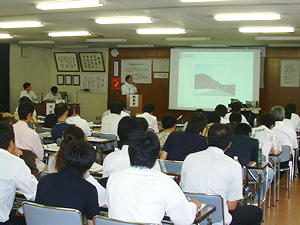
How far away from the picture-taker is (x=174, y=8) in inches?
260

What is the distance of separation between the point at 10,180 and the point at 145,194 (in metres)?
1.01

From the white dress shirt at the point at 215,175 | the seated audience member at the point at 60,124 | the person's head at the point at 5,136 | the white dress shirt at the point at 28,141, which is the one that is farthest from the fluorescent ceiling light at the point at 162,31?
the person's head at the point at 5,136

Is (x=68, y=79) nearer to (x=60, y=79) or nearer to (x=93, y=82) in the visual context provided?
(x=60, y=79)

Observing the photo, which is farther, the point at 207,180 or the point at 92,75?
the point at 92,75

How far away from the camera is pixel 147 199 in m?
2.21

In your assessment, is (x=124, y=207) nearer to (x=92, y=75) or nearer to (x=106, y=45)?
(x=106, y=45)

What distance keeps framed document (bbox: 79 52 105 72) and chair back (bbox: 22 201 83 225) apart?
1137cm

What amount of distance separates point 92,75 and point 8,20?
223 inches

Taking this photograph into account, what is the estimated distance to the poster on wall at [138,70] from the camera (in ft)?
42.9

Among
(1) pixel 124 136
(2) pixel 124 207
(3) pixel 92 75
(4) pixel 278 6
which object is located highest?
(4) pixel 278 6

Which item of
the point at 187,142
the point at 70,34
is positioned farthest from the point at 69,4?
the point at 70,34

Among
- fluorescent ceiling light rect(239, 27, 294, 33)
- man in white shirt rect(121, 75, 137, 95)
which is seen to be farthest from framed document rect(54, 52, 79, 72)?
fluorescent ceiling light rect(239, 27, 294, 33)

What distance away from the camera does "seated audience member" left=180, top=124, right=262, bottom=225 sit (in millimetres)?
2924

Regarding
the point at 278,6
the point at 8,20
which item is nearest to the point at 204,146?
the point at 278,6
